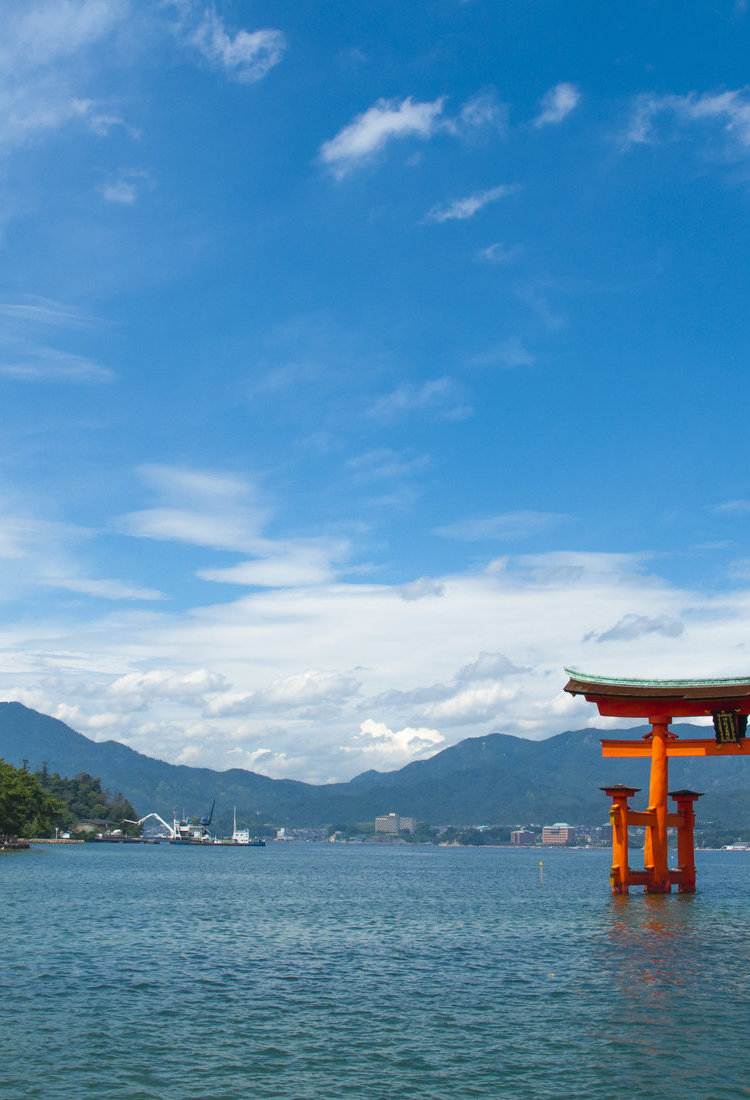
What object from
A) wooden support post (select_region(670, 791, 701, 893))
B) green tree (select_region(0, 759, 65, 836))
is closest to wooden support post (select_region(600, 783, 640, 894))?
wooden support post (select_region(670, 791, 701, 893))

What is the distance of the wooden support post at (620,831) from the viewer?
170 feet

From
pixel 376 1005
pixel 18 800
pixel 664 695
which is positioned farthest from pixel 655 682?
pixel 18 800

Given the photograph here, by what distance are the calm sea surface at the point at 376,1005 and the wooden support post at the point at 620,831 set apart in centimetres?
380

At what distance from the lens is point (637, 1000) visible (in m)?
25.8

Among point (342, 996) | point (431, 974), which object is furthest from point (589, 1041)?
point (431, 974)

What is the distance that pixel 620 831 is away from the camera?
52844 millimetres

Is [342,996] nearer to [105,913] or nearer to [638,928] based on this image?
[638,928]

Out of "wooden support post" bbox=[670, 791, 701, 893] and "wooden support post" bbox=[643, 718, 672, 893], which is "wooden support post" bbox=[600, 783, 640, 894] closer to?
"wooden support post" bbox=[643, 718, 672, 893]

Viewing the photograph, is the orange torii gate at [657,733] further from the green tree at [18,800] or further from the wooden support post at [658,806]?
the green tree at [18,800]

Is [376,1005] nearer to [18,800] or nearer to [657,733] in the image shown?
[657,733]

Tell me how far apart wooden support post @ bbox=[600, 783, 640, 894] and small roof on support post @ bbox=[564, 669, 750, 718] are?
4.76 m

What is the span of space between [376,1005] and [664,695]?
32.1 metres

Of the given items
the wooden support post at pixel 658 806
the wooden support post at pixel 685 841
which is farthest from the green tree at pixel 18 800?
the wooden support post at pixel 658 806

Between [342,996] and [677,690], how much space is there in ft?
104
